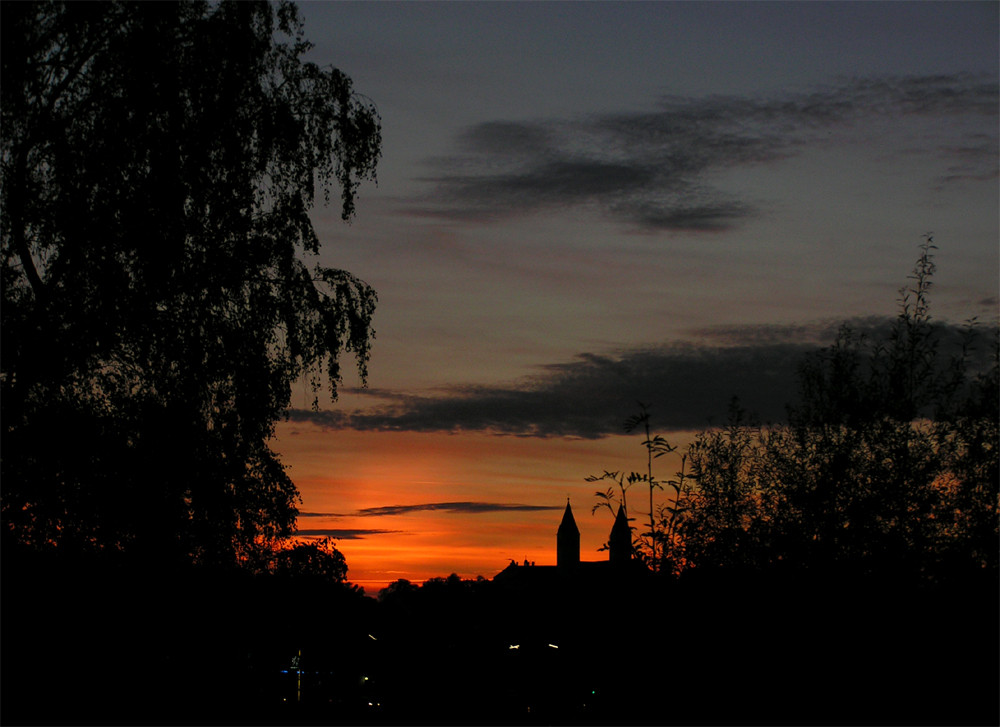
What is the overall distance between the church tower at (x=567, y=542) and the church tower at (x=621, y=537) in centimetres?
13382

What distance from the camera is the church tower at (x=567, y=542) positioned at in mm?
142750

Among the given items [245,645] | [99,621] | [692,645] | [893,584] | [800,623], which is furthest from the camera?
[245,645]

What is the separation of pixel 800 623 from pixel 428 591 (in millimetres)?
121174

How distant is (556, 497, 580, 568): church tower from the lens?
142750 millimetres

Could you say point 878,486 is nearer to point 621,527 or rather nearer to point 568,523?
point 621,527

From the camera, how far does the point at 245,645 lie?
68.0 ft

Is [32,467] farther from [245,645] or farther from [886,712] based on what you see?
[886,712]

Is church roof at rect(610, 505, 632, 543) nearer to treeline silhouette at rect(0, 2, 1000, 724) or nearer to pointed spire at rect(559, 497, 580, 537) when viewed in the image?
treeline silhouette at rect(0, 2, 1000, 724)

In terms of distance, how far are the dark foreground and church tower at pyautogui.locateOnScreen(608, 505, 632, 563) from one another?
0.55 meters

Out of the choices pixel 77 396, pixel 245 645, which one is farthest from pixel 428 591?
pixel 77 396

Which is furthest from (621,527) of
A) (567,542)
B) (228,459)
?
(567,542)

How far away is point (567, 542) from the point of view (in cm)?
14388

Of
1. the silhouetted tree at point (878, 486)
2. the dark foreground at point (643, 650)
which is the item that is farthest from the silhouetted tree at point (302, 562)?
the silhouetted tree at point (878, 486)

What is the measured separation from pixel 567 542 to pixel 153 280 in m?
133
